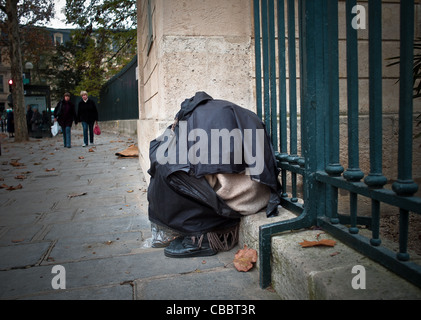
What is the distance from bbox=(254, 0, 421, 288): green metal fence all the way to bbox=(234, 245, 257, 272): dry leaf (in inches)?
9.5

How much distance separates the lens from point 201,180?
242cm

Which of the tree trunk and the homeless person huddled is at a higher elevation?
the tree trunk

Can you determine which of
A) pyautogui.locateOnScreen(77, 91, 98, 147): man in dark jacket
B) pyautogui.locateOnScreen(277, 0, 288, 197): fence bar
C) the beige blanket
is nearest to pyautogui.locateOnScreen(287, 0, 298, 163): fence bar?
pyautogui.locateOnScreen(277, 0, 288, 197): fence bar

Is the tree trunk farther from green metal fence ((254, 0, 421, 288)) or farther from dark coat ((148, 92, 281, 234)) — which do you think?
green metal fence ((254, 0, 421, 288))

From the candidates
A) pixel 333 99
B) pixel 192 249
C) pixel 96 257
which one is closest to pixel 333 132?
pixel 333 99

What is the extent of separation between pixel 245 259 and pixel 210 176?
0.60m

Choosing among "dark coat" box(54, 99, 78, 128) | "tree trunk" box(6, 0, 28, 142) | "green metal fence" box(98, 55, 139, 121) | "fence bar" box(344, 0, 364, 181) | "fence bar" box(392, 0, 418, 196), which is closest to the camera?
"fence bar" box(392, 0, 418, 196)

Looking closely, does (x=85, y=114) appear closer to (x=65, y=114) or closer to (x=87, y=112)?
(x=87, y=112)

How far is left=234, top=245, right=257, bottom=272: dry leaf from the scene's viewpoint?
2.32m

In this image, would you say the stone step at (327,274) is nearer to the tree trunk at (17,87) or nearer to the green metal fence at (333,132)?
the green metal fence at (333,132)

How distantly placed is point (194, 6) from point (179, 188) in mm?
1741

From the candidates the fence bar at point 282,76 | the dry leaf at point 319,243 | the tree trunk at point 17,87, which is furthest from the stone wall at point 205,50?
the tree trunk at point 17,87

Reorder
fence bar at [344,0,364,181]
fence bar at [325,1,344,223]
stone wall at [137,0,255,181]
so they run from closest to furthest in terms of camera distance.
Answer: fence bar at [344,0,364,181] → fence bar at [325,1,344,223] → stone wall at [137,0,255,181]

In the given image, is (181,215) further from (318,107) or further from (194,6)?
(194,6)
